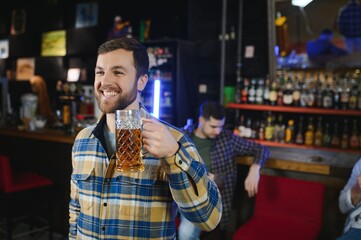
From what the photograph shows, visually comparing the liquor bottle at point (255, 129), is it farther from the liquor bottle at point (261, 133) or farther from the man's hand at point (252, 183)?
the man's hand at point (252, 183)

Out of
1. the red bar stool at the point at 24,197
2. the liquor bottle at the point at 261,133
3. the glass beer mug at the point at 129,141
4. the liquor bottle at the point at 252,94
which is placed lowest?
the red bar stool at the point at 24,197

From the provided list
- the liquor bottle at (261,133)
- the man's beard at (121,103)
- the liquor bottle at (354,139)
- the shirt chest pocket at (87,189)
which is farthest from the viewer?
the liquor bottle at (261,133)

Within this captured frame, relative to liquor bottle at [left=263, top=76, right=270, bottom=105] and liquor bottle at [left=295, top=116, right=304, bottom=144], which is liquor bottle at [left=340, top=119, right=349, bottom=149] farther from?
liquor bottle at [left=263, top=76, right=270, bottom=105]

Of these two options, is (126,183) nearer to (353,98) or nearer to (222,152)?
(222,152)

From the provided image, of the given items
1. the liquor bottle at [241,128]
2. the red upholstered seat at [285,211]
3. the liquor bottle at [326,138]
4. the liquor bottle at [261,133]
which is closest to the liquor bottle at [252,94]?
the liquor bottle at [241,128]

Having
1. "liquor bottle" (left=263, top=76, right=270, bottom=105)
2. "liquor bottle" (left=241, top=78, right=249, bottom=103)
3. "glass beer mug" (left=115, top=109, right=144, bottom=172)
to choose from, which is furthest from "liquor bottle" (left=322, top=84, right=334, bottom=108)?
"glass beer mug" (left=115, top=109, right=144, bottom=172)

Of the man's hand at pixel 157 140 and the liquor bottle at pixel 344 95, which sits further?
the liquor bottle at pixel 344 95

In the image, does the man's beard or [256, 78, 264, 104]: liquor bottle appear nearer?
the man's beard

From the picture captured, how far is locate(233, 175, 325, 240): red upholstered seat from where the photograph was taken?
7.14 feet

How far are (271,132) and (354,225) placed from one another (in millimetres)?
2667

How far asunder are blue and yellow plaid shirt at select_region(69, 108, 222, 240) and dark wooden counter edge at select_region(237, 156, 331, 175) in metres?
1.38

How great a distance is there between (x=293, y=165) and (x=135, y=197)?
151 centimetres

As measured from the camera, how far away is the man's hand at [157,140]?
3.26 feet

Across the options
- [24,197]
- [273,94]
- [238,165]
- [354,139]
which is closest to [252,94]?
[273,94]
